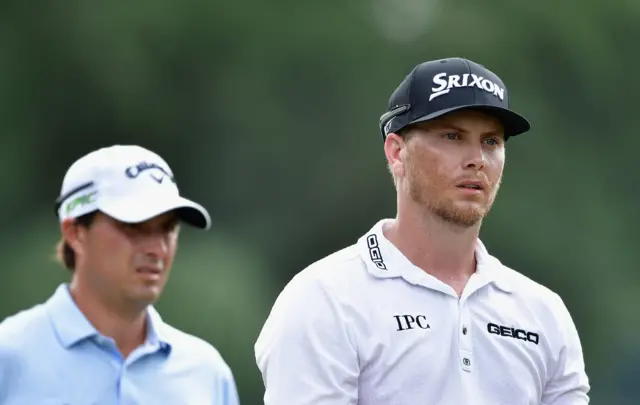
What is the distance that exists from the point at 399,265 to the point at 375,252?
0.29ft


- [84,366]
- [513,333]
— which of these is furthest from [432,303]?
[84,366]

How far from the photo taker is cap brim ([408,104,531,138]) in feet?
16.5

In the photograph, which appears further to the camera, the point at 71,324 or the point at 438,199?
the point at 438,199

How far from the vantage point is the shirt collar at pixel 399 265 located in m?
4.98

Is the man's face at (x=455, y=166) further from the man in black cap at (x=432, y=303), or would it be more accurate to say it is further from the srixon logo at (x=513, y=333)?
the srixon logo at (x=513, y=333)

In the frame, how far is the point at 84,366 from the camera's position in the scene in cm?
Answer: 460

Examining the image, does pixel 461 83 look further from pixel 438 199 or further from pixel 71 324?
pixel 71 324

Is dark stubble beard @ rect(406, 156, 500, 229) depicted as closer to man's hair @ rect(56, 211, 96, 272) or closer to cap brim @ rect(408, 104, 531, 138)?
cap brim @ rect(408, 104, 531, 138)

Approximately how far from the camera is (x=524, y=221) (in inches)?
859

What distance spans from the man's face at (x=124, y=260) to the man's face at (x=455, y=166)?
2.57 feet

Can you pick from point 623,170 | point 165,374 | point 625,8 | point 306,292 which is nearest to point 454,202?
point 306,292

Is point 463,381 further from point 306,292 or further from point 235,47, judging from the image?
point 235,47

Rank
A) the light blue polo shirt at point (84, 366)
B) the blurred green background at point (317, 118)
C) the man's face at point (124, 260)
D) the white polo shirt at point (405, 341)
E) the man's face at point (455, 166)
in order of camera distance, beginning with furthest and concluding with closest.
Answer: the blurred green background at point (317, 118), the man's face at point (455, 166), the white polo shirt at point (405, 341), the man's face at point (124, 260), the light blue polo shirt at point (84, 366)

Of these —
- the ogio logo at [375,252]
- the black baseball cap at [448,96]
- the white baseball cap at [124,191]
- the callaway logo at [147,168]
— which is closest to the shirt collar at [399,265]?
the ogio logo at [375,252]
